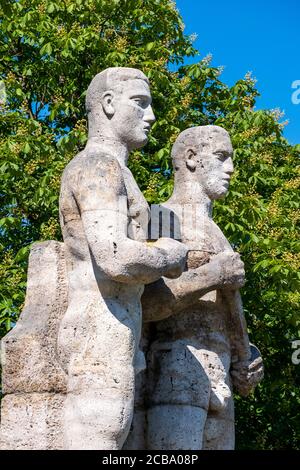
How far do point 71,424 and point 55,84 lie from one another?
32.1 ft

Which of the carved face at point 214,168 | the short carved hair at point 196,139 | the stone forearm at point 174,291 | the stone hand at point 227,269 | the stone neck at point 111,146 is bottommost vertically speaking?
the stone forearm at point 174,291

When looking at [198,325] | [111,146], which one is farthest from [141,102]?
[198,325]

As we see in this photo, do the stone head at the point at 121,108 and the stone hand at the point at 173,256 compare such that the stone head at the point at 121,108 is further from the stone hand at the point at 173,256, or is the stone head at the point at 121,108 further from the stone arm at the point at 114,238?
the stone hand at the point at 173,256

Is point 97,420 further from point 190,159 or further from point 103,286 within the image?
point 190,159

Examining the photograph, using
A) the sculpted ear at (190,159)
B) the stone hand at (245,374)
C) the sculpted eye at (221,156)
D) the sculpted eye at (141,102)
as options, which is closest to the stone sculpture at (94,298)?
the sculpted eye at (141,102)

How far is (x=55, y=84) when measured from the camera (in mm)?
15414

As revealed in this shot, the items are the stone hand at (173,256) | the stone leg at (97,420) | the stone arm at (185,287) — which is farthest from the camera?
the stone arm at (185,287)

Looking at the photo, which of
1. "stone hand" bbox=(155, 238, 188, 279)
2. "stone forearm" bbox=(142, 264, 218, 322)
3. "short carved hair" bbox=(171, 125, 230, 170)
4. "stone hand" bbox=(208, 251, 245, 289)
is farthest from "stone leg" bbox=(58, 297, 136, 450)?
"short carved hair" bbox=(171, 125, 230, 170)

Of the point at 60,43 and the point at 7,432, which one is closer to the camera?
the point at 7,432

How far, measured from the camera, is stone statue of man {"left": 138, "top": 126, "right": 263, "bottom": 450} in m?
7.31

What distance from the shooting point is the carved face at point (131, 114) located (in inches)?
284

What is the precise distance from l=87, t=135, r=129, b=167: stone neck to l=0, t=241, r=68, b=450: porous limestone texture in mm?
760
